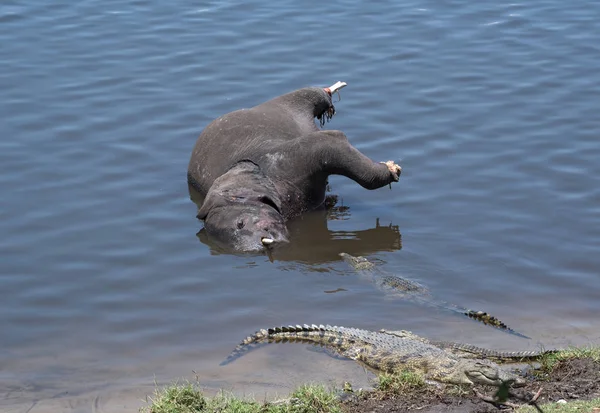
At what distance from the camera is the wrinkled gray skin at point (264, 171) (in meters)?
11.3

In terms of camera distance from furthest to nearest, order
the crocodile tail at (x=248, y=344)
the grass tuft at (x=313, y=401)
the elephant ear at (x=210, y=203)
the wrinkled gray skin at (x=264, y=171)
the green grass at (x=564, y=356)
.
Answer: the elephant ear at (x=210, y=203) → the wrinkled gray skin at (x=264, y=171) → the crocodile tail at (x=248, y=344) → the green grass at (x=564, y=356) → the grass tuft at (x=313, y=401)

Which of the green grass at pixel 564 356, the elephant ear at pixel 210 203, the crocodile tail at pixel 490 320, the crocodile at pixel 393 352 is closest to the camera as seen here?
the crocodile at pixel 393 352

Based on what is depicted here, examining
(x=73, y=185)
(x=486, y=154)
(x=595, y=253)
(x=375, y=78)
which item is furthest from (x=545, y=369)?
(x=375, y=78)

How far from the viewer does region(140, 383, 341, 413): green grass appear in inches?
290

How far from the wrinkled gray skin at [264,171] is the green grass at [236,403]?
3.68 metres

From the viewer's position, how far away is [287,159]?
12102 mm

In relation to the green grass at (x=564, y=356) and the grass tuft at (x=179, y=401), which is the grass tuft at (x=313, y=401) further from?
the green grass at (x=564, y=356)

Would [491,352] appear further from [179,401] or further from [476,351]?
[179,401]

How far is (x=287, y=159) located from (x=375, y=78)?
14.0 feet

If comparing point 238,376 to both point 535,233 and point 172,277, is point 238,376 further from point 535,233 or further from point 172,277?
point 535,233

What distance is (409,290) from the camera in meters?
10.2

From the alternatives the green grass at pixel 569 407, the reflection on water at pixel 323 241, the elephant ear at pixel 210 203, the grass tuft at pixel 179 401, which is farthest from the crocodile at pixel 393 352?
the elephant ear at pixel 210 203

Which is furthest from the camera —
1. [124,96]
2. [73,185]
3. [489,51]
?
[489,51]

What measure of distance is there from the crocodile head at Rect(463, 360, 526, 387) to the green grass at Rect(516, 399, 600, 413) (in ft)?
2.80
